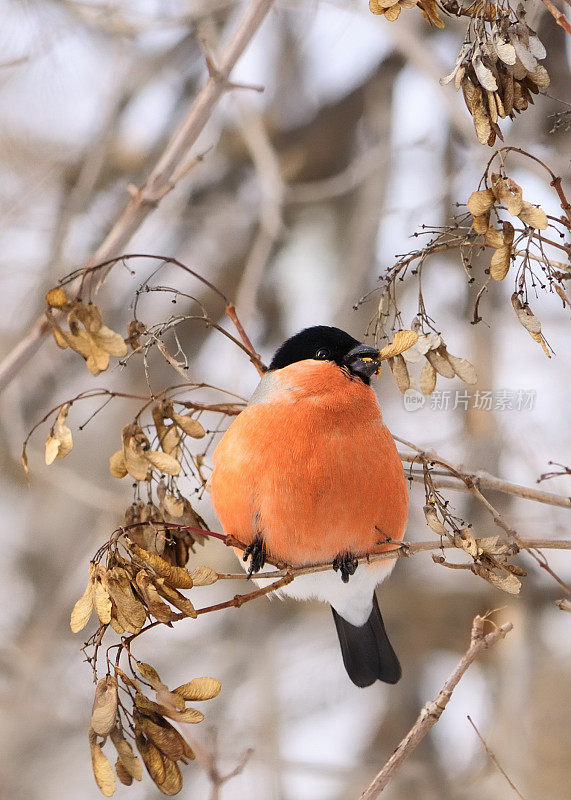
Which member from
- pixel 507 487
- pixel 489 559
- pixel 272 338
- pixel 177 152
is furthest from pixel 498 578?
pixel 272 338

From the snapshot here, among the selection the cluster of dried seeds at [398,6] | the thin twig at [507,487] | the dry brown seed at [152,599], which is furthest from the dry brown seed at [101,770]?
the cluster of dried seeds at [398,6]

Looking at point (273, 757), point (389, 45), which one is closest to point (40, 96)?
point (389, 45)

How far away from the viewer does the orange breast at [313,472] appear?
717 millimetres

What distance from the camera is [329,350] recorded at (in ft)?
2.46

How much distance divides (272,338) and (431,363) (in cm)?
60

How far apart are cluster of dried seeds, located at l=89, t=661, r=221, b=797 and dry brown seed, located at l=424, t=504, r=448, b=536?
0.19 metres

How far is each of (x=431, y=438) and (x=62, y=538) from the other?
0.96 metres

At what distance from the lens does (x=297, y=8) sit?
52.0 inches

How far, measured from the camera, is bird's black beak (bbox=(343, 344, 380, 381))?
27.8 inches

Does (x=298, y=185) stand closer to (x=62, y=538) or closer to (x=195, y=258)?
(x=195, y=258)

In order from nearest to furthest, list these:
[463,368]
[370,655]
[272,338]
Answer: [463,368] < [370,655] < [272,338]

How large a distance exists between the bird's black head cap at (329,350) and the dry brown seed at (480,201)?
176mm

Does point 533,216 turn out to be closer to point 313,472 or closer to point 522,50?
point 522,50

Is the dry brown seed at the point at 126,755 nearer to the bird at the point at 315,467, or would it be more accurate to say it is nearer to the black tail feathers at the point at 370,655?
the bird at the point at 315,467
